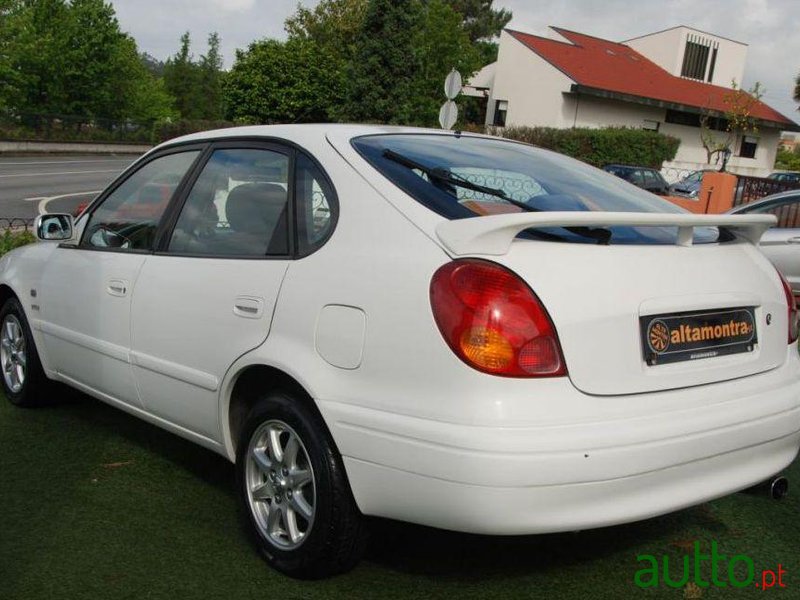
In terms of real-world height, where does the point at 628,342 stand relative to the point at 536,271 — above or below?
below

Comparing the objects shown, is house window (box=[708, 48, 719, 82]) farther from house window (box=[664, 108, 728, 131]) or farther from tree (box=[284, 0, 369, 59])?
tree (box=[284, 0, 369, 59])

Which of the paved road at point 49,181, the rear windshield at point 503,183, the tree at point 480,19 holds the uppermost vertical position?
A: the tree at point 480,19

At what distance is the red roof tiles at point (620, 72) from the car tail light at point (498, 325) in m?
39.0

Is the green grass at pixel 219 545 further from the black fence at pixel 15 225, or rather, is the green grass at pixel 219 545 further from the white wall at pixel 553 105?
the white wall at pixel 553 105

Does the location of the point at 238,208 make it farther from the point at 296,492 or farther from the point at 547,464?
the point at 547,464

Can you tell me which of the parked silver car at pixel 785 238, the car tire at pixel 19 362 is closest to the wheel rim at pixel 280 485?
the car tire at pixel 19 362

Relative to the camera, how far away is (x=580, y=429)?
248 cm

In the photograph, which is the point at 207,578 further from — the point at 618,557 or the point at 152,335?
the point at 618,557

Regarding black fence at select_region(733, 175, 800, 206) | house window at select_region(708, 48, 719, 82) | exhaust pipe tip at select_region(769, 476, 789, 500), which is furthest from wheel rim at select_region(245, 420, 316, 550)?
house window at select_region(708, 48, 719, 82)

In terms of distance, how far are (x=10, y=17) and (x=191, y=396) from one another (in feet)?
180

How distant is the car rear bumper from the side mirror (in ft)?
7.58

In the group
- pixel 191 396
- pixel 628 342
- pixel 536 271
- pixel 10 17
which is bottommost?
Result: pixel 191 396

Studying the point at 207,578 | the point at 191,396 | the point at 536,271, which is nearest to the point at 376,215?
the point at 536,271

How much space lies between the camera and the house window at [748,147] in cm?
4875
